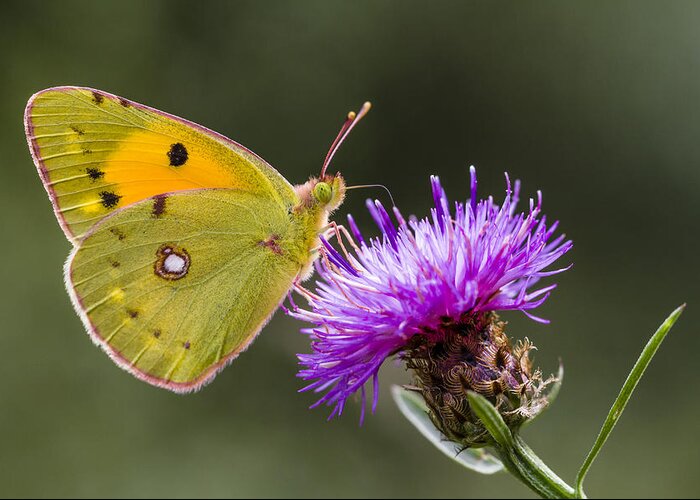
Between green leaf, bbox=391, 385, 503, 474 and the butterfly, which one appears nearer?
green leaf, bbox=391, 385, 503, 474

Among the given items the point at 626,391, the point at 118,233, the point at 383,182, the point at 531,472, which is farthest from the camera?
the point at 383,182

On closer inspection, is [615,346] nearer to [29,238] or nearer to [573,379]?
[573,379]

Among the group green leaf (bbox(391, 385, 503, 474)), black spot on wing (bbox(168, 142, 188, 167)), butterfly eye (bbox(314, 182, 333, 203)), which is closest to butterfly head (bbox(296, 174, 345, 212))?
butterfly eye (bbox(314, 182, 333, 203))

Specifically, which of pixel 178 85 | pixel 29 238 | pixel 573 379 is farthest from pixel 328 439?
pixel 178 85

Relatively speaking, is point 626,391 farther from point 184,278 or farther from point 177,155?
point 177,155

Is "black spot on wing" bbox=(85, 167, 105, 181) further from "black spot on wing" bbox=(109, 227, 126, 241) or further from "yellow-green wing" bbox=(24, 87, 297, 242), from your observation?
"black spot on wing" bbox=(109, 227, 126, 241)

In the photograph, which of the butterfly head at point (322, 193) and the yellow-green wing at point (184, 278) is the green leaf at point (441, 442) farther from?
the butterfly head at point (322, 193)

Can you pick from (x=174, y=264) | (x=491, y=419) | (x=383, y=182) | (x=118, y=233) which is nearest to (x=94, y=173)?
(x=118, y=233)
